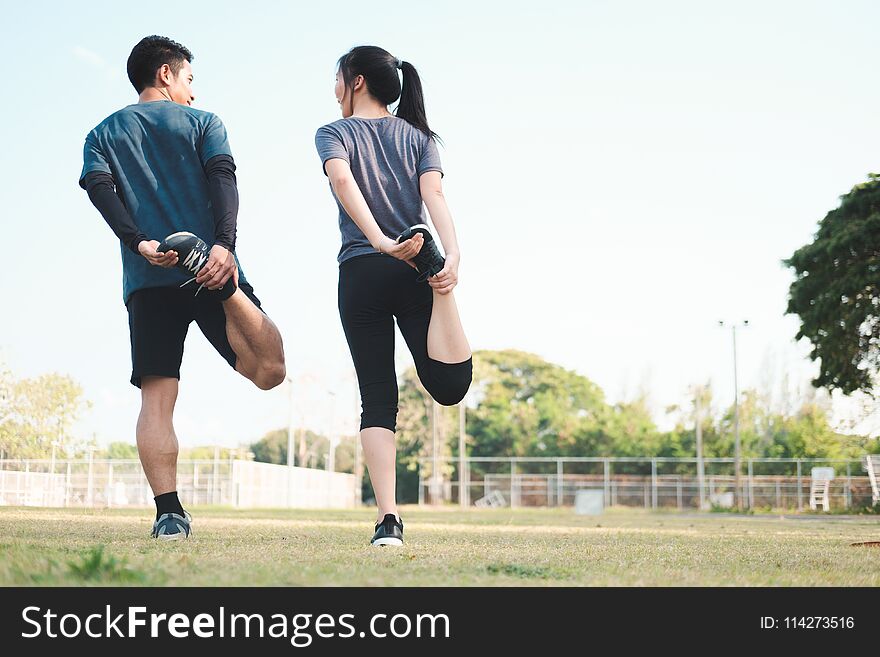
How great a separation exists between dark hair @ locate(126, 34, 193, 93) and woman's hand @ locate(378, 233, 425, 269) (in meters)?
1.42

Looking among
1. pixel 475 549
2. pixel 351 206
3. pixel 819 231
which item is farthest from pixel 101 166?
pixel 819 231

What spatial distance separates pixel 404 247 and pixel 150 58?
5.25ft

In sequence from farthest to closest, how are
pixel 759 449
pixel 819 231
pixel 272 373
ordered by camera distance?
1. pixel 759 449
2. pixel 819 231
3. pixel 272 373

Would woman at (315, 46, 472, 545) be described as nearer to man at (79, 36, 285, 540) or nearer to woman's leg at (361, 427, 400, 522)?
woman's leg at (361, 427, 400, 522)

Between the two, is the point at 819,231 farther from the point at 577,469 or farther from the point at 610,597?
the point at 577,469

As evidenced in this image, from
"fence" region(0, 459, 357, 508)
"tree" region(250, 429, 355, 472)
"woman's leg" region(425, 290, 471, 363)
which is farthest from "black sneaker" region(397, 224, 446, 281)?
"tree" region(250, 429, 355, 472)

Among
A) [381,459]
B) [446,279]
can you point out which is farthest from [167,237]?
[381,459]

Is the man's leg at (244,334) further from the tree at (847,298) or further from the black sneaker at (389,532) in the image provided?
the tree at (847,298)

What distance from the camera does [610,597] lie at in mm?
1838

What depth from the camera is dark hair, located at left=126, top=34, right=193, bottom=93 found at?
4.04 m

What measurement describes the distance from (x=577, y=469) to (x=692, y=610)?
41.4 meters

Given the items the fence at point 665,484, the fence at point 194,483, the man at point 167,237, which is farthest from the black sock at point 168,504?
the fence at point 665,484

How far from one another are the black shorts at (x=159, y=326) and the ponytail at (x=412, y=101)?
1.11 m

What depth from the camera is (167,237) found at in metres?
3.49
